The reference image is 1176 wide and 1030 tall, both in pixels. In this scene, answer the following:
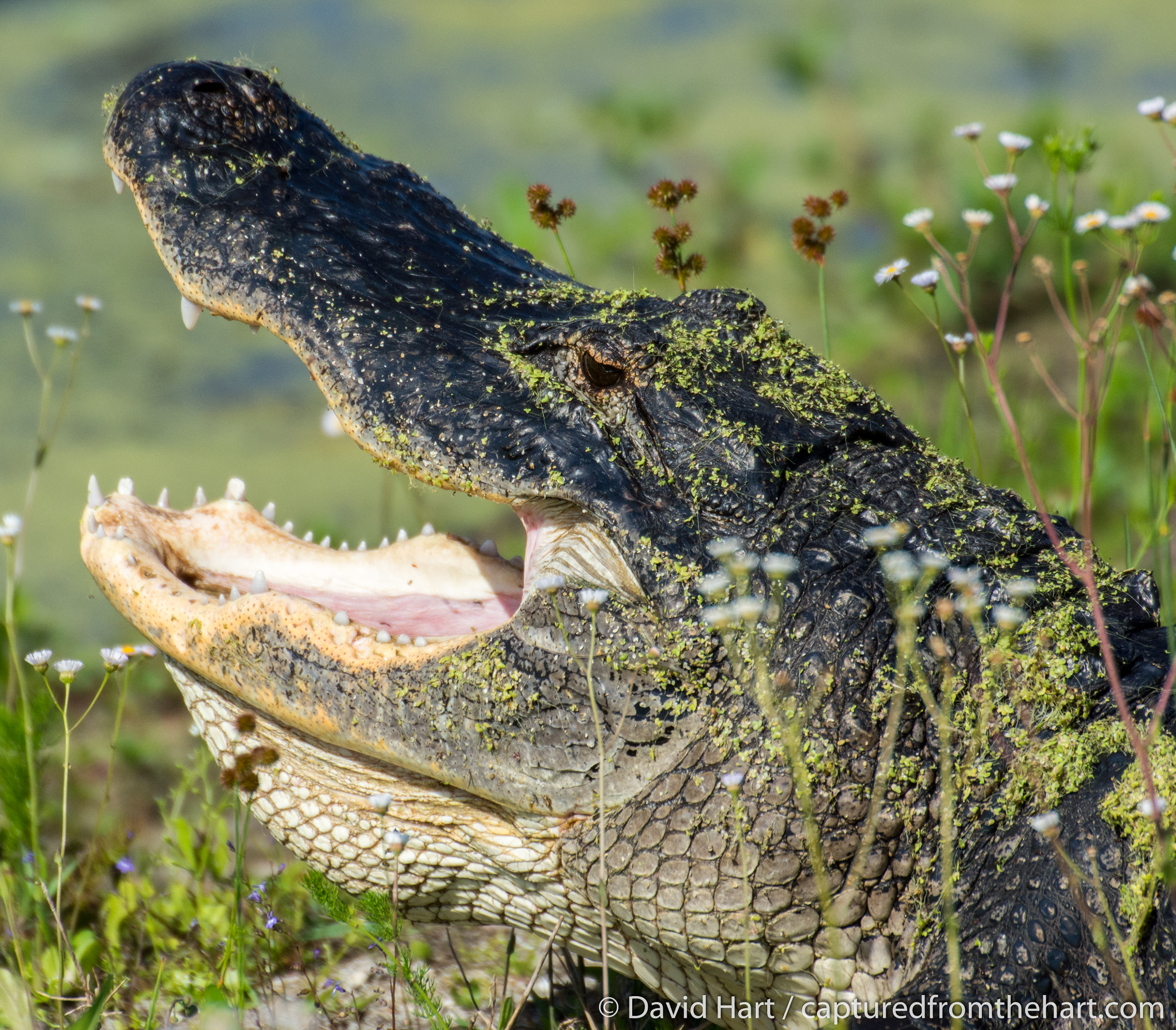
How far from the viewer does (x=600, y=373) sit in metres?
2.13

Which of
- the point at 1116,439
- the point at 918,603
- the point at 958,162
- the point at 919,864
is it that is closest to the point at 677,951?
the point at 919,864

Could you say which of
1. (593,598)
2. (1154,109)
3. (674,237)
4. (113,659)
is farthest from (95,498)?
(1154,109)

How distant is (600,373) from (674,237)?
0.63 metres

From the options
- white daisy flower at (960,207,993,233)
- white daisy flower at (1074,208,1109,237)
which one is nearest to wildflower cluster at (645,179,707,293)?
white daisy flower at (960,207,993,233)

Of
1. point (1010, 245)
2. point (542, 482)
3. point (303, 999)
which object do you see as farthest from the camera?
point (1010, 245)

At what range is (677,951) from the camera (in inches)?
73.4

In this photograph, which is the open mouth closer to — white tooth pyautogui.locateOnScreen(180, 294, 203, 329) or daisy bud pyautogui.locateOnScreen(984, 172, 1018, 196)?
white tooth pyautogui.locateOnScreen(180, 294, 203, 329)

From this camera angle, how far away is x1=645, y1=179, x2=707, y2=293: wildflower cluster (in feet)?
8.52

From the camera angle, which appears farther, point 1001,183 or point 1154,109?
point 1154,109

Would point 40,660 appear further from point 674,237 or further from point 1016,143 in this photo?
point 1016,143

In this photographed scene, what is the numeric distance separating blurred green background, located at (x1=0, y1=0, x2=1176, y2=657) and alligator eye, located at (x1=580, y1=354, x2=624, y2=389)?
4.60 feet

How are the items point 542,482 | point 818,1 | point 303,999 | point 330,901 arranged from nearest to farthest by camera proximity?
point 330,901, point 542,482, point 303,999, point 818,1

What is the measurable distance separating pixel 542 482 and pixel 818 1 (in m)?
9.35

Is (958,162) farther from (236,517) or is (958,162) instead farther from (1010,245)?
(236,517)
